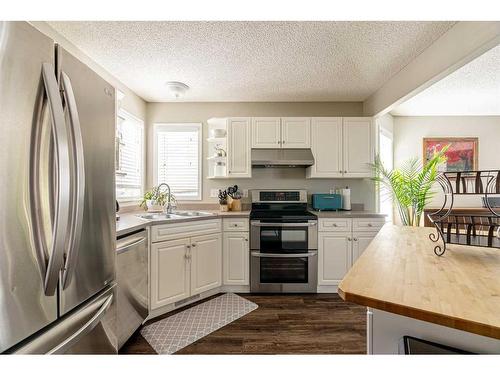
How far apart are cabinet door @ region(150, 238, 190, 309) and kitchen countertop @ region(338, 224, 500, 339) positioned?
1808 millimetres

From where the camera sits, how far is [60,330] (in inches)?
38.3

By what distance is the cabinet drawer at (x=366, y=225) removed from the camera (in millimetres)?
2879

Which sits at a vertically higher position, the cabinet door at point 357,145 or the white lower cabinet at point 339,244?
the cabinet door at point 357,145

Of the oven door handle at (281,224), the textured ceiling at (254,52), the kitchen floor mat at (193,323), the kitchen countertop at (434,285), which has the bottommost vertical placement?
the kitchen floor mat at (193,323)

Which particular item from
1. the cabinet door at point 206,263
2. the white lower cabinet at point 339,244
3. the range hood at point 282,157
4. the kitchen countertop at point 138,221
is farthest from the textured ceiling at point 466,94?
the cabinet door at point 206,263

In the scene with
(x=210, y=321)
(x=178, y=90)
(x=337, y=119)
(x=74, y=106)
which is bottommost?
(x=210, y=321)

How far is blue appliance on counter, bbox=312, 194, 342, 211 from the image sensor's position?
3.24 metres

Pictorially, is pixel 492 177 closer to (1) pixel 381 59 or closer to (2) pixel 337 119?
(1) pixel 381 59

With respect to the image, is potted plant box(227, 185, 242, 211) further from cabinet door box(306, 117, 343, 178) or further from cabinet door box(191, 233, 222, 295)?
cabinet door box(306, 117, 343, 178)

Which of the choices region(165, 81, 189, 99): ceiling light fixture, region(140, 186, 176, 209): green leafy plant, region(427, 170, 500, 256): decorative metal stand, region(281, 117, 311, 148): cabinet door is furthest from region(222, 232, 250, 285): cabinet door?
region(427, 170, 500, 256): decorative metal stand

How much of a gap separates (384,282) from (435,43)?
2.31 meters

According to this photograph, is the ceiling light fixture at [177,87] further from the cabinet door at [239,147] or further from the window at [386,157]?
the window at [386,157]

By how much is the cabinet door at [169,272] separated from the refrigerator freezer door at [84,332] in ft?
2.85
